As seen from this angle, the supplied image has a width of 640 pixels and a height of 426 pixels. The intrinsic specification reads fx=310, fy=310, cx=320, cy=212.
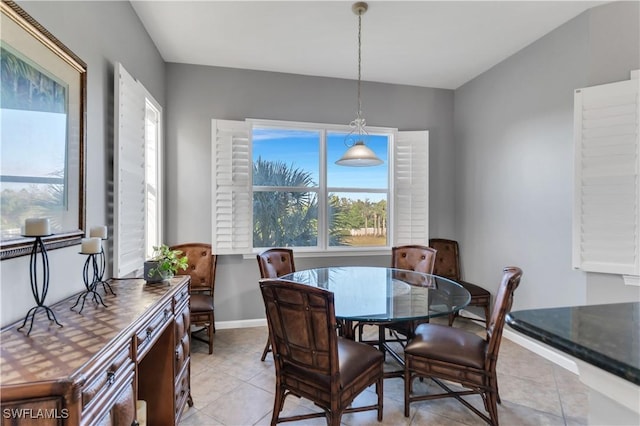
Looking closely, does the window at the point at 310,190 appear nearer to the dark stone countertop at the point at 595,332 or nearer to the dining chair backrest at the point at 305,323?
the dining chair backrest at the point at 305,323

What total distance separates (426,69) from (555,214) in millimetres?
2090

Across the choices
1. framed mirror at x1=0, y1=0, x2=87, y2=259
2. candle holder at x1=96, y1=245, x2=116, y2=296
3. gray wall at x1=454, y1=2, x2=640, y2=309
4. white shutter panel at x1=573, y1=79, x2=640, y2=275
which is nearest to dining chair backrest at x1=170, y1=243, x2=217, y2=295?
candle holder at x1=96, y1=245, x2=116, y2=296

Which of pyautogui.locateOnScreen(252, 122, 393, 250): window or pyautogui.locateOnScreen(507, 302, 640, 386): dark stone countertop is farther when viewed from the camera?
pyautogui.locateOnScreen(252, 122, 393, 250): window

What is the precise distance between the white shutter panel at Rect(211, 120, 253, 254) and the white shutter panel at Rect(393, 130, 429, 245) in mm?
1862

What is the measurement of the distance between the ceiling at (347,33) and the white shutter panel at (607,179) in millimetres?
823

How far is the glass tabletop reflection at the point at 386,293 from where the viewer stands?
1.88 m

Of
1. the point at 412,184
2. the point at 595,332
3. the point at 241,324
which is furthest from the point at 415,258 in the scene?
the point at 595,332

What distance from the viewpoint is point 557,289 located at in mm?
2824

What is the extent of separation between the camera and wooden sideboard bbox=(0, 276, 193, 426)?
2.55 feet

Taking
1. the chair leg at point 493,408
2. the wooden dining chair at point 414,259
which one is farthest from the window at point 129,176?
the chair leg at point 493,408

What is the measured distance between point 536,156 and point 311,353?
9.53 ft

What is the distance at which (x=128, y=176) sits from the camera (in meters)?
2.24

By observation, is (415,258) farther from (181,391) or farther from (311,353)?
(181,391)

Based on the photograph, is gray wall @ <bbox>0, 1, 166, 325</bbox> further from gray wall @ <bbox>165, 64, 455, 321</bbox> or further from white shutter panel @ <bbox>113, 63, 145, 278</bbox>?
gray wall @ <bbox>165, 64, 455, 321</bbox>
